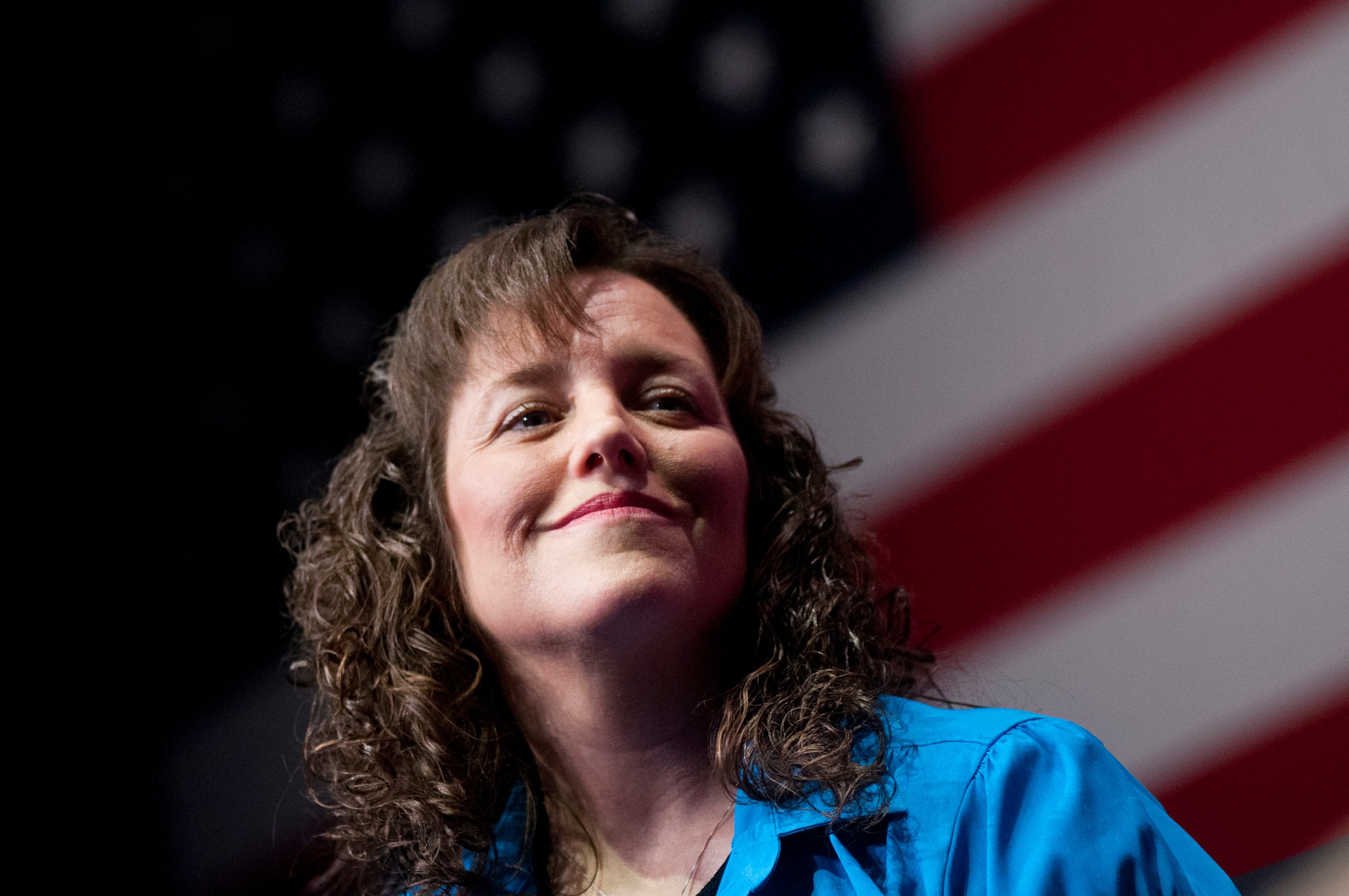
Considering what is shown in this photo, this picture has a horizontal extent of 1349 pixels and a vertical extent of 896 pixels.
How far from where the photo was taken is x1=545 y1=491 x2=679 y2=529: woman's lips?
105 cm

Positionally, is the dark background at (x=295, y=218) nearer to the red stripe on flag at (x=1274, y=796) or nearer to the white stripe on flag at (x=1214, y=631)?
the white stripe on flag at (x=1214, y=631)

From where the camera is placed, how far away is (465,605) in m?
1.27

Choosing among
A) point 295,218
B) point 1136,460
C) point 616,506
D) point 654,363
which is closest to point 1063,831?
point 616,506

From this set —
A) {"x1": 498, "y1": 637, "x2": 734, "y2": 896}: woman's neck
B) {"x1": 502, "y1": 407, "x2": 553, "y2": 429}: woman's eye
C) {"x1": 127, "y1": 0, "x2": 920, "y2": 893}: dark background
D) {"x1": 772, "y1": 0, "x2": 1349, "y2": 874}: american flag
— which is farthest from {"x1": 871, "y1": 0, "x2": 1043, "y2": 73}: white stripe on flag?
{"x1": 498, "y1": 637, "x2": 734, "y2": 896}: woman's neck

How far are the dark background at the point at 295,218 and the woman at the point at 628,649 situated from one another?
0.93 feet

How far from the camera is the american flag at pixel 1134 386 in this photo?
1.45 metres

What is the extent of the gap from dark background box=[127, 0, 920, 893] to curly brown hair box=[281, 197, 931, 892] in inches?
10.6

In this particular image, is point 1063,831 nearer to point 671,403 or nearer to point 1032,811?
point 1032,811

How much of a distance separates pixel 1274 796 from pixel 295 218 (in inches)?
A: 64.4

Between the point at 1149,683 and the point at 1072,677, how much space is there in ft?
0.32

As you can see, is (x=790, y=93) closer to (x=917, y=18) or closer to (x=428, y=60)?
(x=917, y=18)

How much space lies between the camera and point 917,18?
1.58 meters

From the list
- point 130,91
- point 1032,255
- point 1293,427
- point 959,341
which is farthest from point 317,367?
point 1293,427

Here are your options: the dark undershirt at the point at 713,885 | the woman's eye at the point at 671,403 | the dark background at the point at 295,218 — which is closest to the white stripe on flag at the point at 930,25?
the dark background at the point at 295,218
